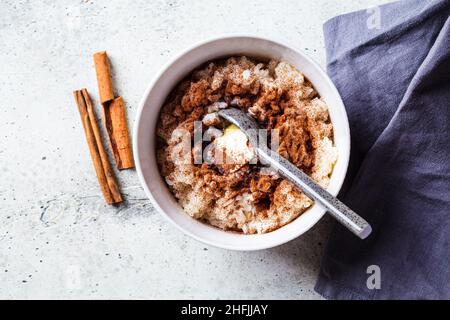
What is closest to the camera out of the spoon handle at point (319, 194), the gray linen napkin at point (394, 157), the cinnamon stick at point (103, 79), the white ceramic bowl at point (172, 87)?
the spoon handle at point (319, 194)

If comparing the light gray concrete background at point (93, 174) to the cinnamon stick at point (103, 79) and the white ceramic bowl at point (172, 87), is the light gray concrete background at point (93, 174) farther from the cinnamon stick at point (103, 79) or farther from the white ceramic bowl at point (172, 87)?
the white ceramic bowl at point (172, 87)

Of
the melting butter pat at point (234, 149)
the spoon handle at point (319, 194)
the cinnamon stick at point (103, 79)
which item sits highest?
the cinnamon stick at point (103, 79)

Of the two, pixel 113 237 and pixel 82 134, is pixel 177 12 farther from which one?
pixel 113 237

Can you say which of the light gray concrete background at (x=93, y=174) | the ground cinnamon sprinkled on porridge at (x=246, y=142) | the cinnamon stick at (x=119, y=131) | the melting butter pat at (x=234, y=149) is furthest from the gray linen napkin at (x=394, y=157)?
the cinnamon stick at (x=119, y=131)

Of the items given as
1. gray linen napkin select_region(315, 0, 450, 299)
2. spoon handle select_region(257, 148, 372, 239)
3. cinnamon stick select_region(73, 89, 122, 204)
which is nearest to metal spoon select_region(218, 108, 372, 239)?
spoon handle select_region(257, 148, 372, 239)

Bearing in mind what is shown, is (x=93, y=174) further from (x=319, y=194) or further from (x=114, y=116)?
(x=319, y=194)

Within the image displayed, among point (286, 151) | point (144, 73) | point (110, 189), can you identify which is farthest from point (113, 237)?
point (286, 151)
